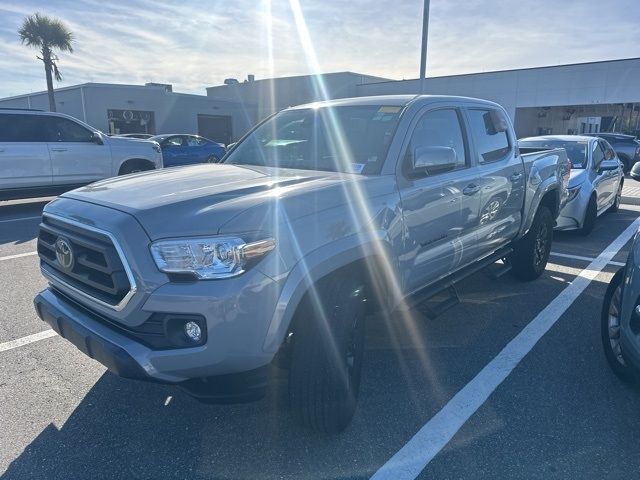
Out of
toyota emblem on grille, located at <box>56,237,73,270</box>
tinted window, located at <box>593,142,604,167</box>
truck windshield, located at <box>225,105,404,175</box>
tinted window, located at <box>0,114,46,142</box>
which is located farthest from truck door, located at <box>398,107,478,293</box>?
tinted window, located at <box>0,114,46,142</box>

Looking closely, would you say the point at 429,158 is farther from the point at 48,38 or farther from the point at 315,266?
the point at 48,38

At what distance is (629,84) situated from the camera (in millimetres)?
29016

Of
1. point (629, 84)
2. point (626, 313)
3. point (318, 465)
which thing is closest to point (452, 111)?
point (626, 313)

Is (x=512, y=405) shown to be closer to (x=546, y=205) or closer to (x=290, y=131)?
(x=290, y=131)

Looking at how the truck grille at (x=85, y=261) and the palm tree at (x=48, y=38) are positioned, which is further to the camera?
the palm tree at (x=48, y=38)

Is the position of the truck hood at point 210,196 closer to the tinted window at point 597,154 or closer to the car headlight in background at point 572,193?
the car headlight in background at point 572,193

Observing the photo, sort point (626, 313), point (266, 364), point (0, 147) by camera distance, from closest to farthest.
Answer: point (266, 364)
point (626, 313)
point (0, 147)

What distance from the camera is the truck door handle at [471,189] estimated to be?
3.81 m

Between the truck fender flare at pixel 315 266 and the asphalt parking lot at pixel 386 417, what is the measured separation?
0.80 m

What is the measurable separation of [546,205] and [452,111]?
2373 millimetres

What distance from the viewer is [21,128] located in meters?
9.56

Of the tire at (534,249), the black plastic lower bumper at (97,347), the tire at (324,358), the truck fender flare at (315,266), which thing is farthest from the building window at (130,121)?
the tire at (324,358)

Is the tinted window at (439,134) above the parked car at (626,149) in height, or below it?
above

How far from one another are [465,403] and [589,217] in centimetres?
594
